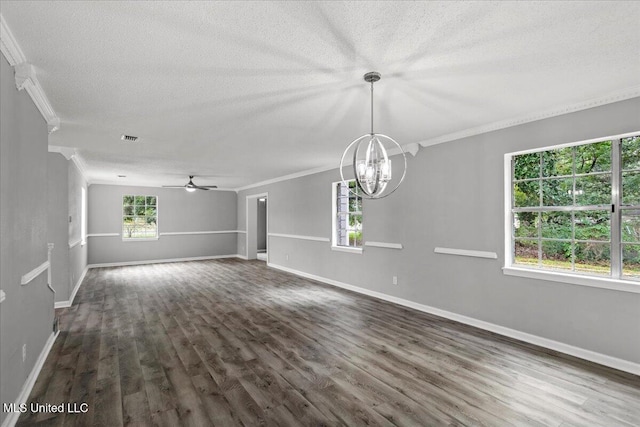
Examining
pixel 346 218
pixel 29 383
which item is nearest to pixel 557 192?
pixel 346 218

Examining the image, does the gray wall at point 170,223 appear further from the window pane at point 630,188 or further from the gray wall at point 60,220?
the window pane at point 630,188

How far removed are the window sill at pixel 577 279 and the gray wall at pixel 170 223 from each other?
8.98m

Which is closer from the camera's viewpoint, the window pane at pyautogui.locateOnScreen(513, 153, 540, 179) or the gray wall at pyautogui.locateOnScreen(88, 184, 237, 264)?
the window pane at pyautogui.locateOnScreen(513, 153, 540, 179)

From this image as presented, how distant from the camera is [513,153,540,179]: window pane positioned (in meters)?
3.61

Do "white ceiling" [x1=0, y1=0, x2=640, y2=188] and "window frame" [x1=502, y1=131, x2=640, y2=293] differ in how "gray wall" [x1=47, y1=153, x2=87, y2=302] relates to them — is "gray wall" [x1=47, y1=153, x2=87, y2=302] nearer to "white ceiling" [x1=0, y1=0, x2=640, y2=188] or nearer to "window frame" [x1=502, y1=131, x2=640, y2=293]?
"white ceiling" [x1=0, y1=0, x2=640, y2=188]

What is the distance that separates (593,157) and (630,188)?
418 millimetres

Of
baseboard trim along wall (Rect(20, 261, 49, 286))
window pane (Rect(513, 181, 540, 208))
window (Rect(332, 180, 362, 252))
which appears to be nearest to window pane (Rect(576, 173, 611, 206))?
window pane (Rect(513, 181, 540, 208))

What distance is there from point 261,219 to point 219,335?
29.8ft

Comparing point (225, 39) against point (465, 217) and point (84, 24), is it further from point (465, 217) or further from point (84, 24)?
point (465, 217)

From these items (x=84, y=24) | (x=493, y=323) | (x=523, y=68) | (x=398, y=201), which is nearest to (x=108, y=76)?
(x=84, y=24)

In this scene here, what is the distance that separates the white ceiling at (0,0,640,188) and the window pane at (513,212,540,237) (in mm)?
1112

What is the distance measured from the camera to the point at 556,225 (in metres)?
3.46

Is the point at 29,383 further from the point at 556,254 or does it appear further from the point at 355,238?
the point at 556,254

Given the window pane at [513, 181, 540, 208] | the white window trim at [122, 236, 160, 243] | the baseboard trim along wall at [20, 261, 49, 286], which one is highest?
the window pane at [513, 181, 540, 208]
